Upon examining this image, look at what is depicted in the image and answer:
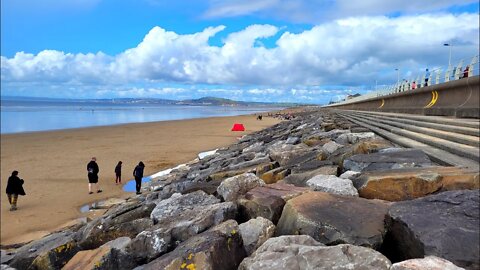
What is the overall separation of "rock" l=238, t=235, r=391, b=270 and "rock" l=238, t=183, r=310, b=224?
878 millimetres

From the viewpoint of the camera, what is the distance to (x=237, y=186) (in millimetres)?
4492

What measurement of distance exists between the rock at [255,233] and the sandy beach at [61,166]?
6.77m

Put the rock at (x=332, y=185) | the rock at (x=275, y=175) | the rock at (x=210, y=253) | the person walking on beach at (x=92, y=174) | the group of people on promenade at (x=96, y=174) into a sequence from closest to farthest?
the rock at (x=210, y=253) < the rock at (x=332, y=185) < the rock at (x=275, y=175) < the group of people on promenade at (x=96, y=174) < the person walking on beach at (x=92, y=174)

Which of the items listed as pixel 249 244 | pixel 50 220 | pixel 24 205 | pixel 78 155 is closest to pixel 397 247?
pixel 249 244

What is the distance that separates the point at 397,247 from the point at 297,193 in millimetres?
1143

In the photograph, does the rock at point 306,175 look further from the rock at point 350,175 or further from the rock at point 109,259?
the rock at point 109,259

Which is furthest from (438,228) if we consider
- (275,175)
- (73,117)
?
(73,117)

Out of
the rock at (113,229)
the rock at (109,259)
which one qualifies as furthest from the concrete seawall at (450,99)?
the rock at (109,259)

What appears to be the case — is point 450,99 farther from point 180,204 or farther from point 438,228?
point 438,228

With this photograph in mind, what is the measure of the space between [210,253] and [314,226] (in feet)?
2.67

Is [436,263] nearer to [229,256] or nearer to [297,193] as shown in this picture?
[229,256]

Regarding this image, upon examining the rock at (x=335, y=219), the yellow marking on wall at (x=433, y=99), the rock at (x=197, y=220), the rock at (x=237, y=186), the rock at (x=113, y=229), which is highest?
the yellow marking on wall at (x=433, y=99)

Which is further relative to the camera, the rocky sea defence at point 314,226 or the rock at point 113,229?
the rock at point 113,229

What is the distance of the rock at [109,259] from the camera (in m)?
3.46
